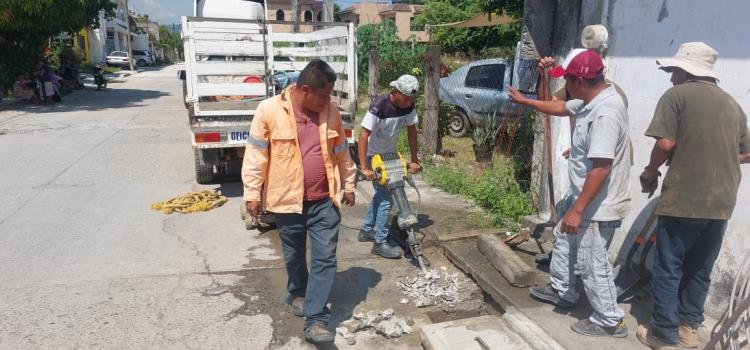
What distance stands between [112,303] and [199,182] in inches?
148

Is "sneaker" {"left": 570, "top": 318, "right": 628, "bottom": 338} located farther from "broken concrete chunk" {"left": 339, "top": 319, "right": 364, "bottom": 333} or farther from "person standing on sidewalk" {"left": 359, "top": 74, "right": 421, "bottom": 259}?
"person standing on sidewalk" {"left": 359, "top": 74, "right": 421, "bottom": 259}

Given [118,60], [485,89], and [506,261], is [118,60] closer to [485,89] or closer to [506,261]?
[485,89]

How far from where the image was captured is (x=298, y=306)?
3.89 metres

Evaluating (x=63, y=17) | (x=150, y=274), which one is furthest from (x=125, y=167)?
(x=63, y=17)

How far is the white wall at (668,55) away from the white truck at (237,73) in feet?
12.0

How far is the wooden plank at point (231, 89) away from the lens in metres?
6.89

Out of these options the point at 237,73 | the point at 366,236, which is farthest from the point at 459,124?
the point at 366,236

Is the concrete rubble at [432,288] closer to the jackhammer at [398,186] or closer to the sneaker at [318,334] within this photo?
the jackhammer at [398,186]

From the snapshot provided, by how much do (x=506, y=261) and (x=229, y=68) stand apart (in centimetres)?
448

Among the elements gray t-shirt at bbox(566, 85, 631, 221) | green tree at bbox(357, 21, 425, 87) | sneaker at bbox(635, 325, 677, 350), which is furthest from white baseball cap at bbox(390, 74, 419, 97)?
green tree at bbox(357, 21, 425, 87)

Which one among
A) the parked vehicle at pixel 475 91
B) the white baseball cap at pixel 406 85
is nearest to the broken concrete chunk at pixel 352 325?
the white baseball cap at pixel 406 85

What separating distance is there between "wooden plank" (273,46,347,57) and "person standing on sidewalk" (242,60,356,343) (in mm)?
4043

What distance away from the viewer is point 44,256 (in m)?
4.96

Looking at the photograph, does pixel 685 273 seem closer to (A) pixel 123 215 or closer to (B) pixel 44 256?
(B) pixel 44 256
